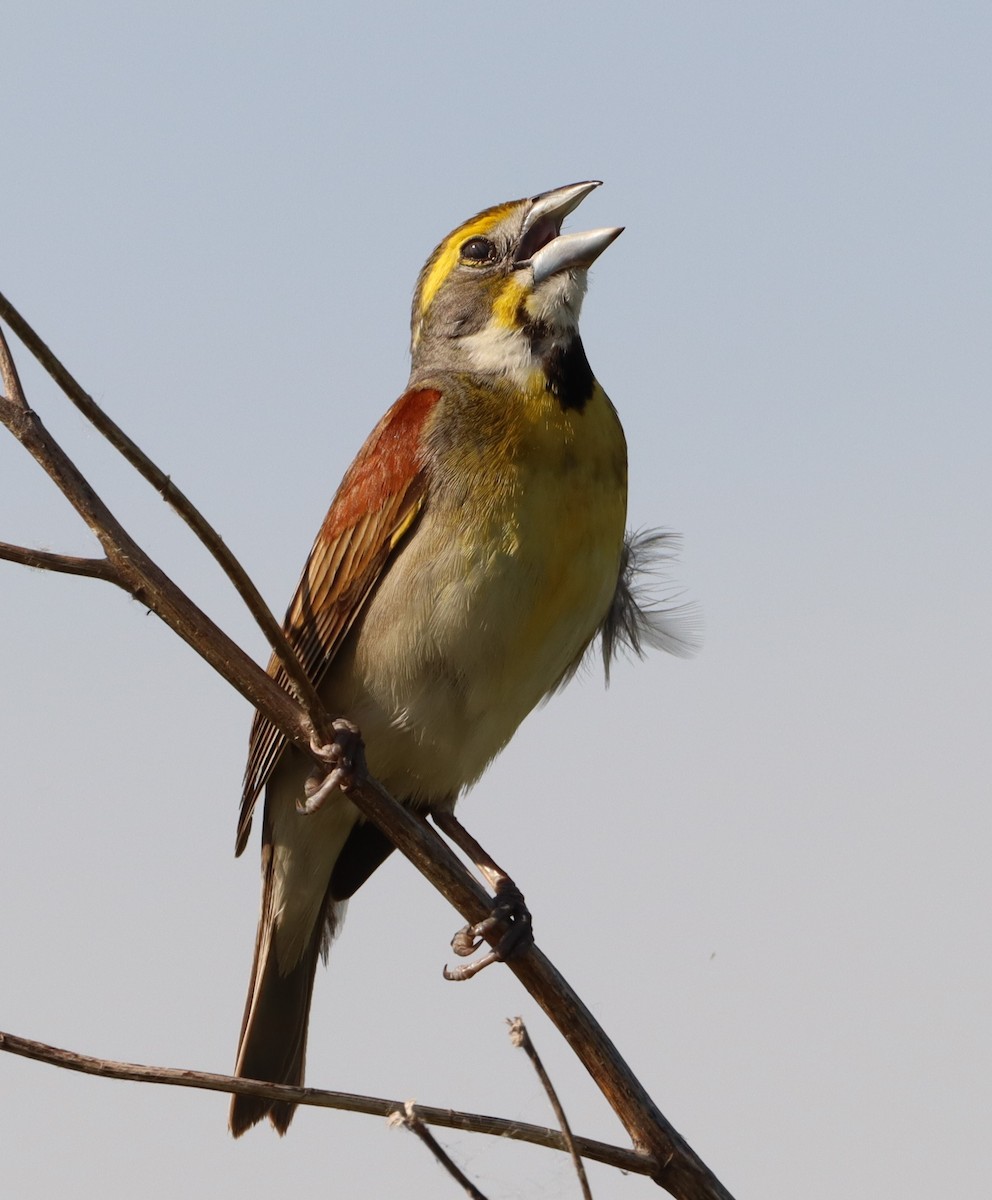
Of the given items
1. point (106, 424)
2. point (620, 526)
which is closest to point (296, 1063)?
point (620, 526)

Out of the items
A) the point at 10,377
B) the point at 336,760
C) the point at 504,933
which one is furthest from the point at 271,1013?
the point at 10,377

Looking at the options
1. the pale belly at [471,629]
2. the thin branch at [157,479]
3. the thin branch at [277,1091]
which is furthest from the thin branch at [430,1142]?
the pale belly at [471,629]

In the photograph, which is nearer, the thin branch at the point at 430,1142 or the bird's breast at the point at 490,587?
the thin branch at the point at 430,1142

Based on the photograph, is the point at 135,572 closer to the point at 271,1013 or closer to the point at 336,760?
the point at 336,760

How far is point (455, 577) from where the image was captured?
4270mm

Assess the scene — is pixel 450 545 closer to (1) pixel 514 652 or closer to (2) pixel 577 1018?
(1) pixel 514 652

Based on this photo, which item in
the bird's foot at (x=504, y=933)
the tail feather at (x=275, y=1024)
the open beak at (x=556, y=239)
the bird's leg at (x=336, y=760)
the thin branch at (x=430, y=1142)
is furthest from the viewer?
the tail feather at (x=275, y=1024)

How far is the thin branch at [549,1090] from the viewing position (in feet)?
8.02

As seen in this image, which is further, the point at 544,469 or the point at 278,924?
the point at 278,924

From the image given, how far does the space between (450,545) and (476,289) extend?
1.16 meters

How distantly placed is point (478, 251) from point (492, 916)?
2.35 meters

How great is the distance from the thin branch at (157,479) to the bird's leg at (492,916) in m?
1.11

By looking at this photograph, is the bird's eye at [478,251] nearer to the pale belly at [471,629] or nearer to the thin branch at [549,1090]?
the pale belly at [471,629]

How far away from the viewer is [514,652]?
4340 millimetres
